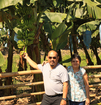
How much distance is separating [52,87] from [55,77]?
0.14m

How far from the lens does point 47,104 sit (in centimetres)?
187

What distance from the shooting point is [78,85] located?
6.32ft

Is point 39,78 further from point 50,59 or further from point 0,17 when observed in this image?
point 0,17

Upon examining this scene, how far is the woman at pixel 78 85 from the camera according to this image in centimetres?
192

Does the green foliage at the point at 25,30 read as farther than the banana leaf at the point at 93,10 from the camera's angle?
No

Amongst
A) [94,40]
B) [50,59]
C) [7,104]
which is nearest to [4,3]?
[50,59]

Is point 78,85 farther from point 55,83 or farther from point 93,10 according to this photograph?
point 93,10

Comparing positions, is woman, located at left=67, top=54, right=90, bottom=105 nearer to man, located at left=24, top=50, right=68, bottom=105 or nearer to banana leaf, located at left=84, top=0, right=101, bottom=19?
man, located at left=24, top=50, right=68, bottom=105

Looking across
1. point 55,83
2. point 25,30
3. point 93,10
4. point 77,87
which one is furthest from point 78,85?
point 93,10

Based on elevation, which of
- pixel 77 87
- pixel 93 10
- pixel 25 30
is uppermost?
pixel 93 10

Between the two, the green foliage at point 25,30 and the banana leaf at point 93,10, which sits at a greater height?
the banana leaf at point 93,10

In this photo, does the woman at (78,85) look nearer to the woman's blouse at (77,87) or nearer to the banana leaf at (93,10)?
the woman's blouse at (77,87)

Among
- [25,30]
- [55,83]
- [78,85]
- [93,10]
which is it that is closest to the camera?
[55,83]

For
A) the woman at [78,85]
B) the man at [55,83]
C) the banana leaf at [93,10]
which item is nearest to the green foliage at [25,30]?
the man at [55,83]
